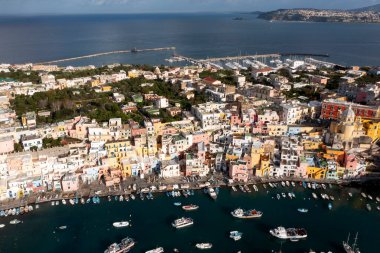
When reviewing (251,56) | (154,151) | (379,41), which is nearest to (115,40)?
(251,56)

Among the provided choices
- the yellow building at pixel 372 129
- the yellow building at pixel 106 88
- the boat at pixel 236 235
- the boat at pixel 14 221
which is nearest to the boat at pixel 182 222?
the boat at pixel 236 235

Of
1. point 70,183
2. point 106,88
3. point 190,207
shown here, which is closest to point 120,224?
Answer: point 190,207

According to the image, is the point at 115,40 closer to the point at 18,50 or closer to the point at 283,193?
the point at 18,50

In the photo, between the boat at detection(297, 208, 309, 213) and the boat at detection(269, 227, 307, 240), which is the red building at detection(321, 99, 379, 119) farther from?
the boat at detection(269, 227, 307, 240)

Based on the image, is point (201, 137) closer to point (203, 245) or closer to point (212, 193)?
point (212, 193)

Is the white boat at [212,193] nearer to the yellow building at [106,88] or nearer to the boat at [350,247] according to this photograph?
the boat at [350,247]

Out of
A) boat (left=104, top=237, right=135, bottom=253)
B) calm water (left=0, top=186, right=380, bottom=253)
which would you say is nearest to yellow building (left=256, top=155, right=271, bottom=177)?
calm water (left=0, top=186, right=380, bottom=253)
